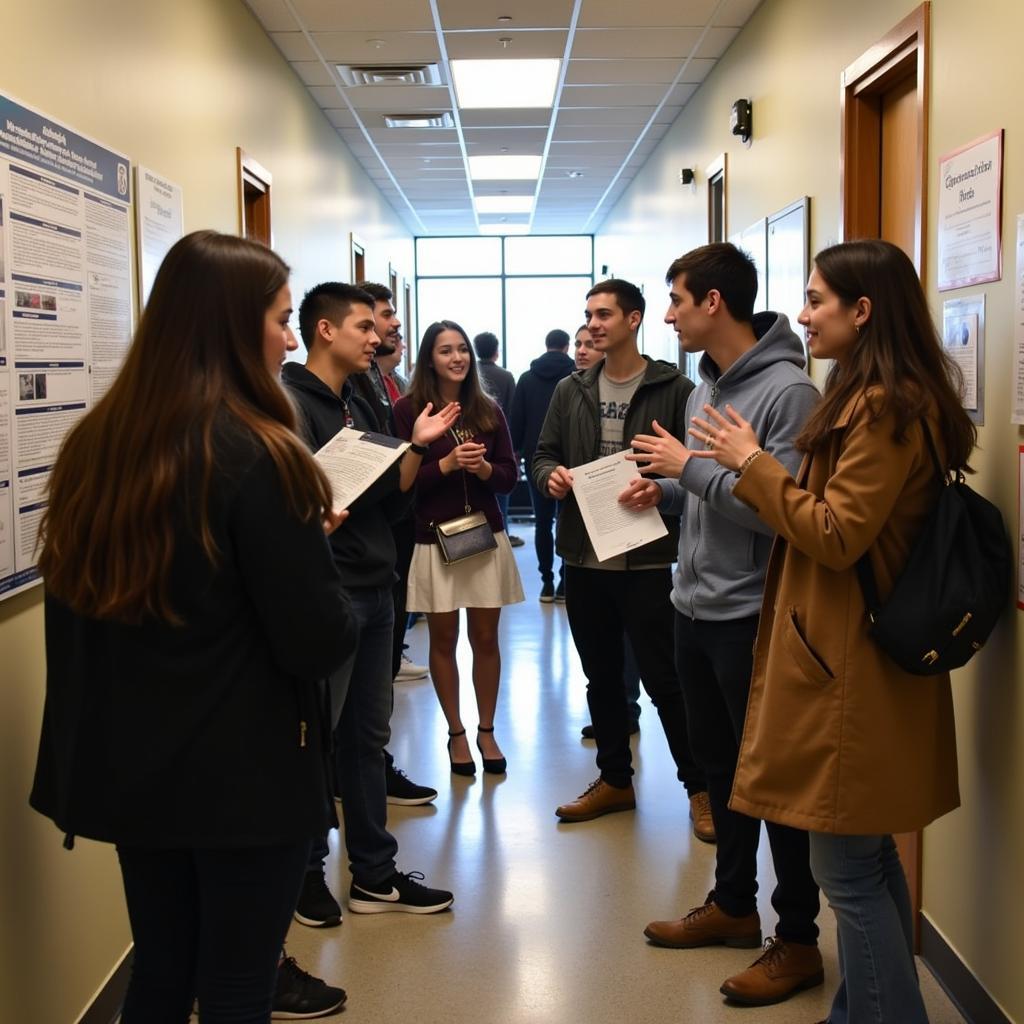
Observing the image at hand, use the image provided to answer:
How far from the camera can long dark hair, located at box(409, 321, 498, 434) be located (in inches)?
146

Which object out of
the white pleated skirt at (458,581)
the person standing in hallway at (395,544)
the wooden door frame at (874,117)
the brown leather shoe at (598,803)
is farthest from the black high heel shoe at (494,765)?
the wooden door frame at (874,117)

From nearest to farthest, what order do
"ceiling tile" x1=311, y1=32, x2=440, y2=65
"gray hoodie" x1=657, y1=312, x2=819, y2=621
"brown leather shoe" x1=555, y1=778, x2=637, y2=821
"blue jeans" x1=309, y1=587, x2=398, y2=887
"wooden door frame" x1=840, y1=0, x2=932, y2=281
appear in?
"gray hoodie" x1=657, y1=312, x2=819, y2=621
"wooden door frame" x1=840, y1=0, x2=932, y2=281
"blue jeans" x1=309, y1=587, x2=398, y2=887
"brown leather shoe" x1=555, y1=778, x2=637, y2=821
"ceiling tile" x1=311, y1=32, x2=440, y2=65

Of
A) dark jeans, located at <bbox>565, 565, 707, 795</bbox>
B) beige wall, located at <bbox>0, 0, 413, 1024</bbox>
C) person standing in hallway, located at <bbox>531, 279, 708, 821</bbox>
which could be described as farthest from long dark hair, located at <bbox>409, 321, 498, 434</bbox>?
beige wall, located at <bbox>0, 0, 413, 1024</bbox>

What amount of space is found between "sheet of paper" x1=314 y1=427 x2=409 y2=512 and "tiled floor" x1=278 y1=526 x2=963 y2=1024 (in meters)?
1.12

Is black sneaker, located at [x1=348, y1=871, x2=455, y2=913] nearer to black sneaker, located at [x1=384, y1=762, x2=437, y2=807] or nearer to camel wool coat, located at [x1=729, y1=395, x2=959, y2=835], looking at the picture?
black sneaker, located at [x1=384, y1=762, x2=437, y2=807]

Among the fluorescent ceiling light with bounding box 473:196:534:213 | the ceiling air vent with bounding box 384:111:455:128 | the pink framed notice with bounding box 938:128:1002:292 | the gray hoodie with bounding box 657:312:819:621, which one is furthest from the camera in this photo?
the fluorescent ceiling light with bounding box 473:196:534:213

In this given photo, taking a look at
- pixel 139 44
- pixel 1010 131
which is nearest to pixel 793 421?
pixel 1010 131

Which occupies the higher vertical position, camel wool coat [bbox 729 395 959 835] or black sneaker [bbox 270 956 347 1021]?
camel wool coat [bbox 729 395 959 835]

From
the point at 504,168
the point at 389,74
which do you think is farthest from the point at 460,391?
the point at 504,168

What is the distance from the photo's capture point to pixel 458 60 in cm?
581

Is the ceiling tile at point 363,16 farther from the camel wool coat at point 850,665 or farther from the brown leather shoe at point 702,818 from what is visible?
the camel wool coat at point 850,665

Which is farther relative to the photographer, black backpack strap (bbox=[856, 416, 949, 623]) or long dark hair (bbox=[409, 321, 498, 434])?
long dark hair (bbox=[409, 321, 498, 434])

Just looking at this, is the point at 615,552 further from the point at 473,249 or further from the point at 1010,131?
the point at 473,249

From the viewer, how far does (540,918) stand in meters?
2.88
